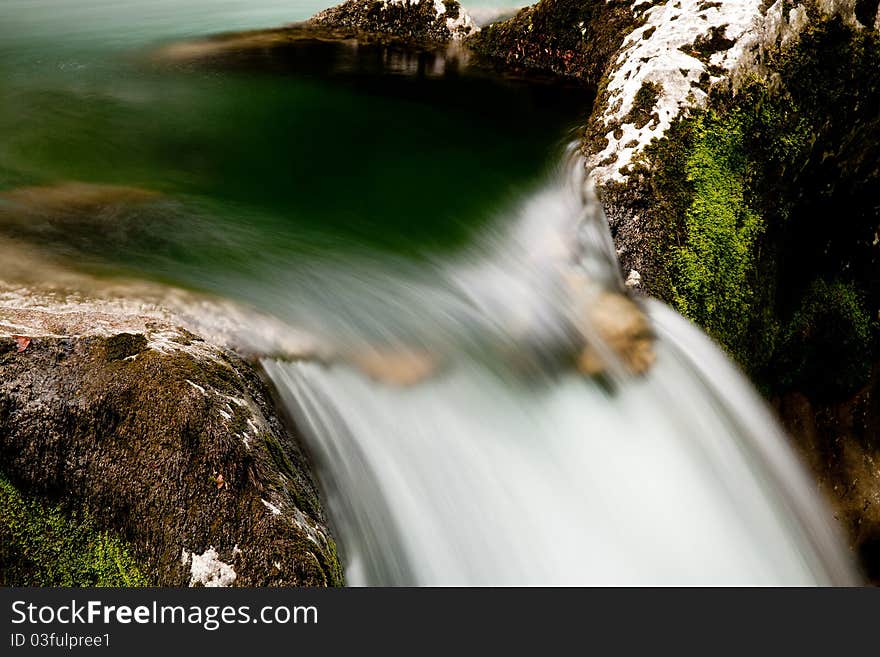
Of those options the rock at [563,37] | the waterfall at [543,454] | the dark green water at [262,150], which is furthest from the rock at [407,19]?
the waterfall at [543,454]

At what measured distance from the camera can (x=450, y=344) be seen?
5.55m

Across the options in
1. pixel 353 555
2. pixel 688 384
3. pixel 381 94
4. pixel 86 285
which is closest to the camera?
pixel 353 555

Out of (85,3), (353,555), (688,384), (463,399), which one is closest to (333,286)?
(463,399)

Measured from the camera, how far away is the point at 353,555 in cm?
393

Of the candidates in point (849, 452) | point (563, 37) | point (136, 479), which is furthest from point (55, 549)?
point (563, 37)

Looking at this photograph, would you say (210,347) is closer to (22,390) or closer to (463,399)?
(22,390)

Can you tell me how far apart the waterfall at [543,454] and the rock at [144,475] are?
33.2 inches

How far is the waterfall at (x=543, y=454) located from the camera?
4.34 meters

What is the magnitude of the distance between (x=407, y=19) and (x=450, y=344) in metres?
11.5

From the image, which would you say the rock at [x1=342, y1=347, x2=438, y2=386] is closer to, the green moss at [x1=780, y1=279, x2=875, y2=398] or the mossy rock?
the mossy rock

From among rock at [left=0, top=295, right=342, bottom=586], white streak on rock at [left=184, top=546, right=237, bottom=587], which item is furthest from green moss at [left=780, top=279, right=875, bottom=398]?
white streak on rock at [left=184, top=546, right=237, bottom=587]

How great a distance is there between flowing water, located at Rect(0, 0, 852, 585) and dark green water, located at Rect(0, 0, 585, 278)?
1.7 inches

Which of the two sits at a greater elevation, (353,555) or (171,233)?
(171,233)

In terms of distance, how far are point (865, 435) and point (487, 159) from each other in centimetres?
541
